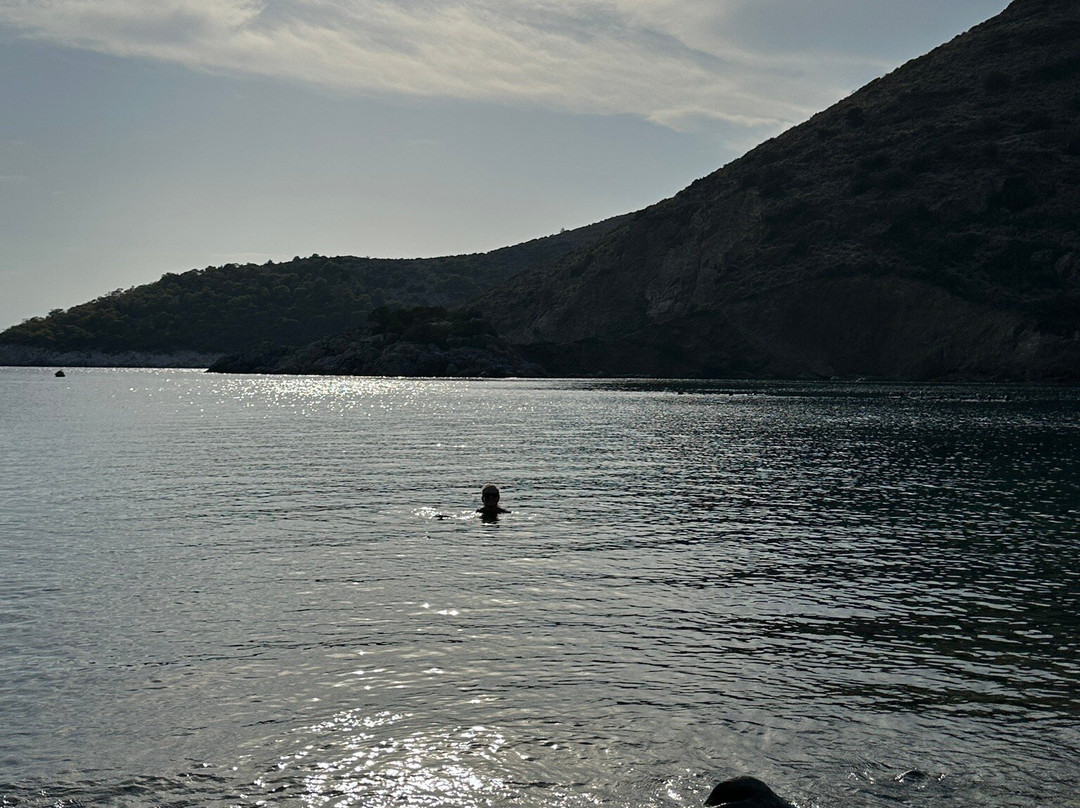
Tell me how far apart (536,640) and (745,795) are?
8363mm

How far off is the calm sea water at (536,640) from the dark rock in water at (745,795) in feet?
3.40

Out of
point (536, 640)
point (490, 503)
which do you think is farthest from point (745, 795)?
point (490, 503)

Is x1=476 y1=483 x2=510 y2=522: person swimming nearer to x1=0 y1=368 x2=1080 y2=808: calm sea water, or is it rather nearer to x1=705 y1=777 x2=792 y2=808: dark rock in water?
x1=0 y1=368 x2=1080 y2=808: calm sea water

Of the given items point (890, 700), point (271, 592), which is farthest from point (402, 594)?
point (890, 700)

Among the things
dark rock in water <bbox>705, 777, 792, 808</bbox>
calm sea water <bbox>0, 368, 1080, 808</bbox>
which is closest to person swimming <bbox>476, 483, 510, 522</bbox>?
calm sea water <bbox>0, 368, 1080, 808</bbox>

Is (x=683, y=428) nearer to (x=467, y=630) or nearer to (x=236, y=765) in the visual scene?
(x=467, y=630)

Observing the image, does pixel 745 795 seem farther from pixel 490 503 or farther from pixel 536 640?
pixel 490 503

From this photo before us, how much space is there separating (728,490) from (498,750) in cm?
3239

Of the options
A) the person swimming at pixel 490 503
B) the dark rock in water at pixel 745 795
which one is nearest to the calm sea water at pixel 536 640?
the person swimming at pixel 490 503

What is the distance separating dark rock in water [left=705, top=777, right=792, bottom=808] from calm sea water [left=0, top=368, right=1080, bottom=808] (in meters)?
1.04

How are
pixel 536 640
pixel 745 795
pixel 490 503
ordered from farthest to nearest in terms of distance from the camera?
pixel 490 503, pixel 536 640, pixel 745 795

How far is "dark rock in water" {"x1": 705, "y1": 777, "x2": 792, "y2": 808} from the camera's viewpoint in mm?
11203

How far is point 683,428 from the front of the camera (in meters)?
82.4

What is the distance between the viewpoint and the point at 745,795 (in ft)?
37.3
